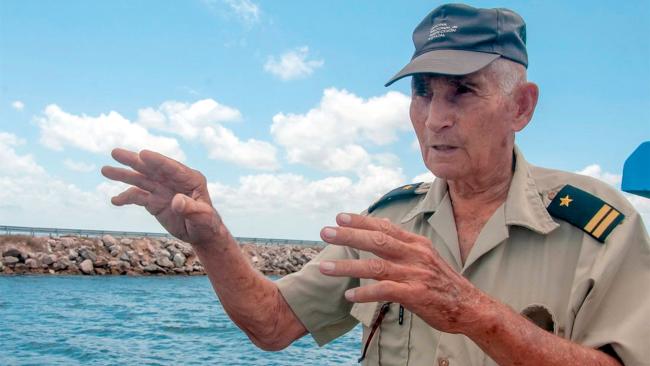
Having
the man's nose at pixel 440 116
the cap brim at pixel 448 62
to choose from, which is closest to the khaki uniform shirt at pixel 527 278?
the man's nose at pixel 440 116

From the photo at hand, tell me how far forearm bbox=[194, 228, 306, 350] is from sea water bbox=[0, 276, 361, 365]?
13187mm

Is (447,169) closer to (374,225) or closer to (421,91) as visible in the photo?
(421,91)

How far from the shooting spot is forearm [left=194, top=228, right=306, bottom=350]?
2031 mm

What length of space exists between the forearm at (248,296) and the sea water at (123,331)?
1319 centimetres

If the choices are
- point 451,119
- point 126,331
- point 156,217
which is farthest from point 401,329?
point 126,331

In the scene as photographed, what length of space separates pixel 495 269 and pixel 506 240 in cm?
11

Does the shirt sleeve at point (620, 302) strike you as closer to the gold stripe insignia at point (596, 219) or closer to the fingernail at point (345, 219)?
the gold stripe insignia at point (596, 219)

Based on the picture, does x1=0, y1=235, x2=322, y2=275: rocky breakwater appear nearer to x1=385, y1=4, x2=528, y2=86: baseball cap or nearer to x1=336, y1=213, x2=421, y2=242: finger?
x1=385, y1=4, x2=528, y2=86: baseball cap

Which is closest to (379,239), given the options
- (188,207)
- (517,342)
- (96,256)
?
(517,342)

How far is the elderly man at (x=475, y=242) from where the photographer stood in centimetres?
151

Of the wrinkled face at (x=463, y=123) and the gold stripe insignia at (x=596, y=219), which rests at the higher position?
the wrinkled face at (x=463, y=123)

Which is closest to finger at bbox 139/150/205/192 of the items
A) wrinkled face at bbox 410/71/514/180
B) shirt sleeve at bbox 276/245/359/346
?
shirt sleeve at bbox 276/245/359/346

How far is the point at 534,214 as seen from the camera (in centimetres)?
190

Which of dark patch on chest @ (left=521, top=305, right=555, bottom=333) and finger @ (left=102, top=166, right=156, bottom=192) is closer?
dark patch on chest @ (left=521, top=305, right=555, bottom=333)
